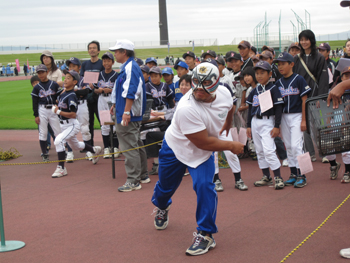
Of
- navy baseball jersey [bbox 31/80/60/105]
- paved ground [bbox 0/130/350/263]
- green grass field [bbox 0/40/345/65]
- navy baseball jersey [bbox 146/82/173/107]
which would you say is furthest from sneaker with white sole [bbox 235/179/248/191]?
green grass field [bbox 0/40/345/65]

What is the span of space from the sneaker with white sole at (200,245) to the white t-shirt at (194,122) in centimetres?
78

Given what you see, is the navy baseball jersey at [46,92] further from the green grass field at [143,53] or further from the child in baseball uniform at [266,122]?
the green grass field at [143,53]

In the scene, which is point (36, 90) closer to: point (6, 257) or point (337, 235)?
point (6, 257)

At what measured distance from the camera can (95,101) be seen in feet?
34.7

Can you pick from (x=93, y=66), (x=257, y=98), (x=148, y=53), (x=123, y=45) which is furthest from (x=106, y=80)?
(x=148, y=53)

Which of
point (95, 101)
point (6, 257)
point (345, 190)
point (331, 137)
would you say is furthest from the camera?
point (95, 101)

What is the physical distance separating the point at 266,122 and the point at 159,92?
2748 mm

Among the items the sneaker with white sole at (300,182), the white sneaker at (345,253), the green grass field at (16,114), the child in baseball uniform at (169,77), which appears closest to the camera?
the white sneaker at (345,253)

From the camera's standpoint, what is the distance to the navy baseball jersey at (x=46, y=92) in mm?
9312

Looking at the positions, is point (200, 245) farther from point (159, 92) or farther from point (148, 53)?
point (148, 53)

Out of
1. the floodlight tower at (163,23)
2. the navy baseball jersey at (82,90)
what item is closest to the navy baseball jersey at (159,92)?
the navy baseball jersey at (82,90)

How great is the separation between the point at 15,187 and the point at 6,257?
10.8 ft

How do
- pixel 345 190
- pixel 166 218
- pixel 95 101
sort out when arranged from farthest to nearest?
1. pixel 95 101
2. pixel 345 190
3. pixel 166 218

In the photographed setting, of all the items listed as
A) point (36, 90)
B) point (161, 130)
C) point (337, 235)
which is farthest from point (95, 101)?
point (337, 235)
